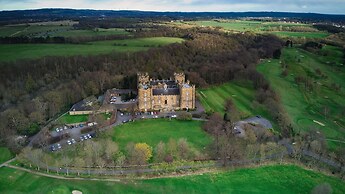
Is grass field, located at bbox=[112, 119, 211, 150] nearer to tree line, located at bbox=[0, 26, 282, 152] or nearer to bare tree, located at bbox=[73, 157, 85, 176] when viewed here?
bare tree, located at bbox=[73, 157, 85, 176]

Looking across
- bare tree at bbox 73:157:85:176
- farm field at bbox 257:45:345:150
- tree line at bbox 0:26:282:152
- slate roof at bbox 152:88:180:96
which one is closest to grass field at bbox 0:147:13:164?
tree line at bbox 0:26:282:152

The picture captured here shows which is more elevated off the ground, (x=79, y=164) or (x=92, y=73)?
(x=92, y=73)

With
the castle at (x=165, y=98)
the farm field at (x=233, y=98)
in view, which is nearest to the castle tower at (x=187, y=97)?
the castle at (x=165, y=98)

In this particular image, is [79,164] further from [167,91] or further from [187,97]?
[187,97]

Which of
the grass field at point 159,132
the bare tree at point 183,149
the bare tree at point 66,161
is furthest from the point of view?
the grass field at point 159,132

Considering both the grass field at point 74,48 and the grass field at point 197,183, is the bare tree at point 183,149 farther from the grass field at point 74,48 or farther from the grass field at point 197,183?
the grass field at point 74,48

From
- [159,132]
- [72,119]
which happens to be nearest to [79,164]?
[159,132]
